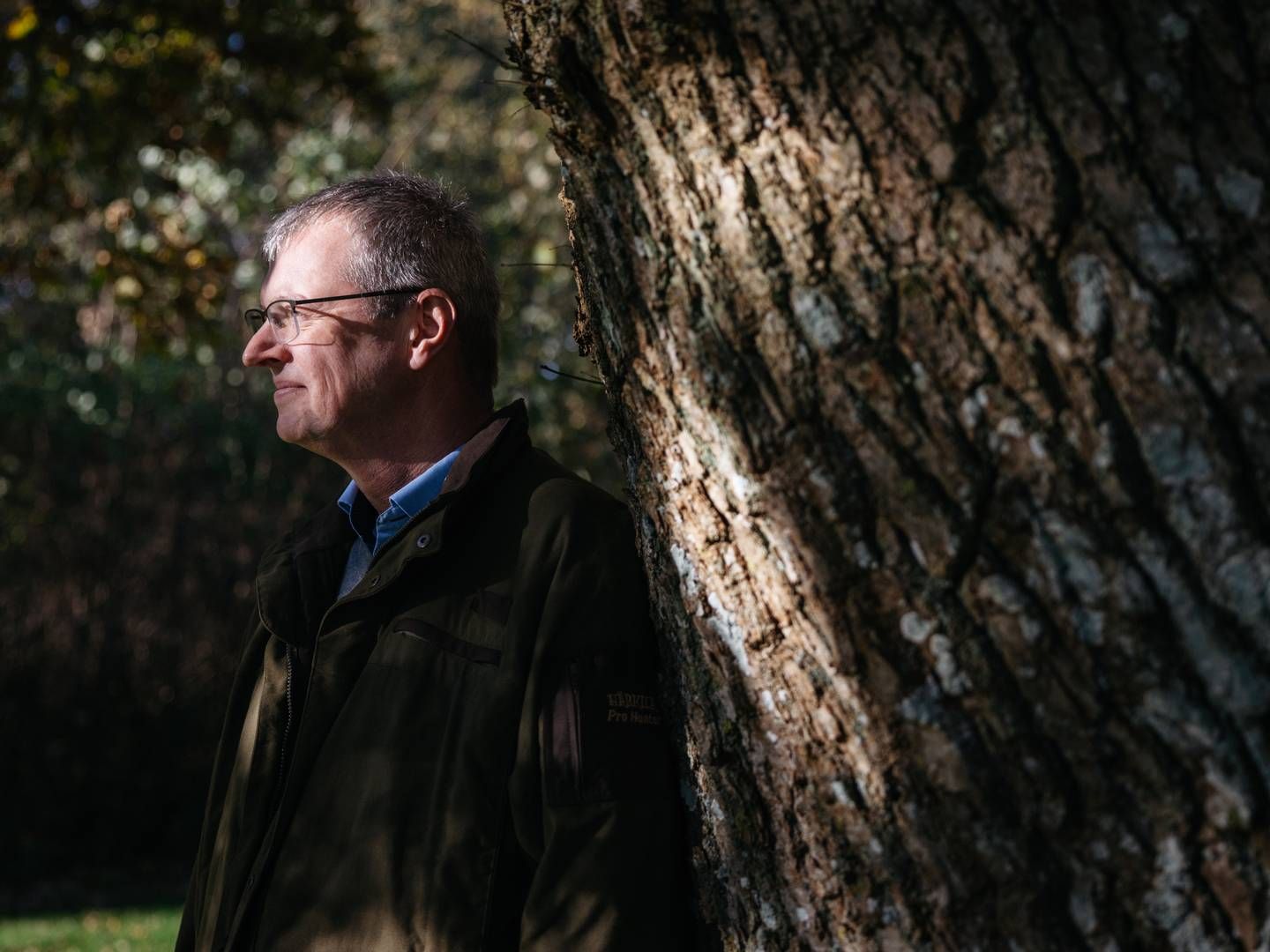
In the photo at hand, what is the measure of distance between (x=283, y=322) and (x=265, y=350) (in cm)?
6

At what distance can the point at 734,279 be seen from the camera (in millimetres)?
1559

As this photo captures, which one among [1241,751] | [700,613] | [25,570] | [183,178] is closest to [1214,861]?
[1241,751]

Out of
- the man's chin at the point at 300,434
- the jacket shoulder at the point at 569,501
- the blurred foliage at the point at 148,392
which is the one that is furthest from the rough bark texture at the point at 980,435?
the blurred foliage at the point at 148,392

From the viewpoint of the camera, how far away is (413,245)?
99.6 inches

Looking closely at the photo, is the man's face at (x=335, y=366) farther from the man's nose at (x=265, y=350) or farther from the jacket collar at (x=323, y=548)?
the jacket collar at (x=323, y=548)

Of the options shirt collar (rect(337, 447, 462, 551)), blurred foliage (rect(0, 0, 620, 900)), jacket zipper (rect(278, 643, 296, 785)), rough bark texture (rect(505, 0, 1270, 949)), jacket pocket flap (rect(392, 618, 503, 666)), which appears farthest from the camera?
blurred foliage (rect(0, 0, 620, 900))

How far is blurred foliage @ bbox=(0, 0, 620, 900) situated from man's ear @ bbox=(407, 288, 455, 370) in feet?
8.13

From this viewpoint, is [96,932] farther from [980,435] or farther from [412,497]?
[980,435]

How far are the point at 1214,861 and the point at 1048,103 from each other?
796 mm

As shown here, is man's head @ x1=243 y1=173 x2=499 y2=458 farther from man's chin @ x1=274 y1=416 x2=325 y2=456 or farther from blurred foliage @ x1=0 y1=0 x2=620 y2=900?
blurred foliage @ x1=0 y1=0 x2=620 y2=900

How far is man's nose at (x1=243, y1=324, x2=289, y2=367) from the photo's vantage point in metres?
2.50

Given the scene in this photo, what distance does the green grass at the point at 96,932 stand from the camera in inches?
287

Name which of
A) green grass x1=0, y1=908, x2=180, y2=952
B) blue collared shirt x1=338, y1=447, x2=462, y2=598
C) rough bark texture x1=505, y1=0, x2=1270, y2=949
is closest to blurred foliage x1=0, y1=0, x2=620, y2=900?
green grass x1=0, y1=908, x2=180, y2=952

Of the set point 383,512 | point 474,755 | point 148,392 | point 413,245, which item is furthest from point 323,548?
point 148,392
